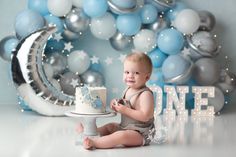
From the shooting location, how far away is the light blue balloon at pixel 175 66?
12.0 ft

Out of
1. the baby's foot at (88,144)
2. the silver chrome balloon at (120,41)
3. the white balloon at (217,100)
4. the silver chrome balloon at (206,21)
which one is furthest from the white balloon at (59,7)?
the baby's foot at (88,144)

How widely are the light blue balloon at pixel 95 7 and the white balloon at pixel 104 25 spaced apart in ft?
0.19

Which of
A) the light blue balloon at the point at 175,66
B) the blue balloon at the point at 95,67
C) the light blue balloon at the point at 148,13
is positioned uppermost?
the light blue balloon at the point at 148,13

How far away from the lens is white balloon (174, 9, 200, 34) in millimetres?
3793

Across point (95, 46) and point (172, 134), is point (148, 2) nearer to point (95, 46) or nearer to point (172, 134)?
point (95, 46)

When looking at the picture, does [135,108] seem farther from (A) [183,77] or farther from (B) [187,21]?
(B) [187,21]

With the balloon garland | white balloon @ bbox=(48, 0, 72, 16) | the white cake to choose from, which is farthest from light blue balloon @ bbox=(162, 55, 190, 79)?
the white cake

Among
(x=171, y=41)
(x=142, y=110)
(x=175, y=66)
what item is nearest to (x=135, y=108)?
(x=142, y=110)

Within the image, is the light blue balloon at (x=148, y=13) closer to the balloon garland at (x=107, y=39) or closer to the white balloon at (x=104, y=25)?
the balloon garland at (x=107, y=39)

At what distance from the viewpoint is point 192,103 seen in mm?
4023

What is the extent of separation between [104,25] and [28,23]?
0.55m

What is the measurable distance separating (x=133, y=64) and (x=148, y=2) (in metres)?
1.46

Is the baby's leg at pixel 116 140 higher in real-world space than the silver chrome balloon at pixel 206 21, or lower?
lower

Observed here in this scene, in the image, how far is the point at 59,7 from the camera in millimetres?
3836
